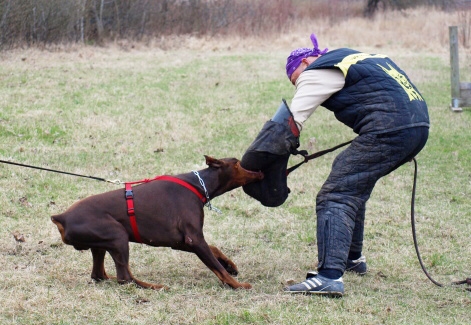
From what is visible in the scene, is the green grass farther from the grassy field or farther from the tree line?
the tree line

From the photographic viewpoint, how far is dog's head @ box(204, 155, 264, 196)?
541cm

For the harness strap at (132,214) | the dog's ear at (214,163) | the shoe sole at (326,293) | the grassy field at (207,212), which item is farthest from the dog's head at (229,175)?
the shoe sole at (326,293)

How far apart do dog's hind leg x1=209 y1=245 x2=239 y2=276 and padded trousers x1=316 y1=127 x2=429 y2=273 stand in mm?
909

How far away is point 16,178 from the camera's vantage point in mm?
8453

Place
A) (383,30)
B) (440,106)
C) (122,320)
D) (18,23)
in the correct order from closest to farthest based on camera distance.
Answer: (122,320) → (440,106) → (18,23) → (383,30)

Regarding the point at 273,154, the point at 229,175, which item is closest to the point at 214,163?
the point at 229,175

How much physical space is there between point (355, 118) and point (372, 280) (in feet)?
4.69

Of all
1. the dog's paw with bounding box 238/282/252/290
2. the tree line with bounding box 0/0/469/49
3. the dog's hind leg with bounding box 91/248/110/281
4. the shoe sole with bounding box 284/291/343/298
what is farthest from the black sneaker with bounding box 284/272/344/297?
the tree line with bounding box 0/0/469/49

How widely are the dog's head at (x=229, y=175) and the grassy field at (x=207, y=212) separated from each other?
767 mm

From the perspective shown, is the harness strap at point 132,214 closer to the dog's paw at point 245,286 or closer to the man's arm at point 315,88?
the dog's paw at point 245,286

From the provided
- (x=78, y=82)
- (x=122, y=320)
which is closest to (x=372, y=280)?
(x=122, y=320)

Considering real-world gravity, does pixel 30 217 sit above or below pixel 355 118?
below

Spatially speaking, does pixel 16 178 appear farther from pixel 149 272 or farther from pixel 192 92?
pixel 192 92

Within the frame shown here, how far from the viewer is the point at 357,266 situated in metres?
5.77
